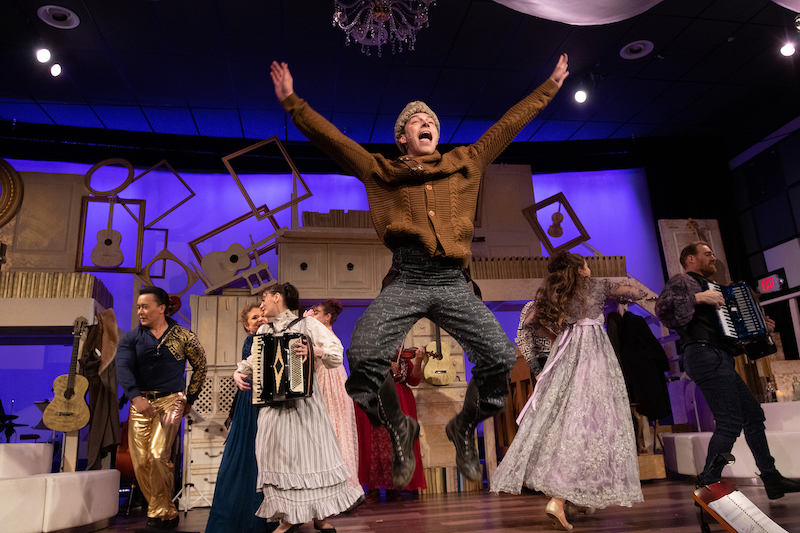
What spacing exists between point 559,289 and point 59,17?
6012mm

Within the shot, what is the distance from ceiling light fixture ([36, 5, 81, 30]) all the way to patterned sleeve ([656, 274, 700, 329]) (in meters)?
6.46

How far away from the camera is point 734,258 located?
8.97 m

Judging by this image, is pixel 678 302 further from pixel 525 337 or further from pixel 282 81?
pixel 282 81

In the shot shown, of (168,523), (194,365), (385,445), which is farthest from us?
(385,445)

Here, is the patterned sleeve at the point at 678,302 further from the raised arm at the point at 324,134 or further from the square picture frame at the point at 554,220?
the square picture frame at the point at 554,220

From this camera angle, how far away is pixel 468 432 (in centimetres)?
237

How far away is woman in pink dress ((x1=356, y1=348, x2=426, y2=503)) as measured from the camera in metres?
5.77

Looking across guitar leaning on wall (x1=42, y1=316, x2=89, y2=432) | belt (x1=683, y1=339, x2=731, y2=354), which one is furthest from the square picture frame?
guitar leaning on wall (x1=42, y1=316, x2=89, y2=432)

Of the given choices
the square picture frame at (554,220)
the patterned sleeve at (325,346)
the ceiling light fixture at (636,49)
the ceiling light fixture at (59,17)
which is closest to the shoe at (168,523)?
the patterned sleeve at (325,346)

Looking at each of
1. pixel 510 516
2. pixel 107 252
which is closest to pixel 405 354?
pixel 510 516

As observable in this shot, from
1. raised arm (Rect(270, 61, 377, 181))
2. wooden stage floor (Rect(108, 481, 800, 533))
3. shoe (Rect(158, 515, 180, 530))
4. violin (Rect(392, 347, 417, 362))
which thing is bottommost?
wooden stage floor (Rect(108, 481, 800, 533))

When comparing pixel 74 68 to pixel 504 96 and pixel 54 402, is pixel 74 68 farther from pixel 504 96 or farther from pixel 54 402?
pixel 504 96

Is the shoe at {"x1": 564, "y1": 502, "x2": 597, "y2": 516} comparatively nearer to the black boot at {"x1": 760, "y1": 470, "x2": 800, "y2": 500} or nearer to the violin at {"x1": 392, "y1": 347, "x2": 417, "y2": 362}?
the black boot at {"x1": 760, "y1": 470, "x2": 800, "y2": 500}

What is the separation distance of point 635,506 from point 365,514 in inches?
80.4
